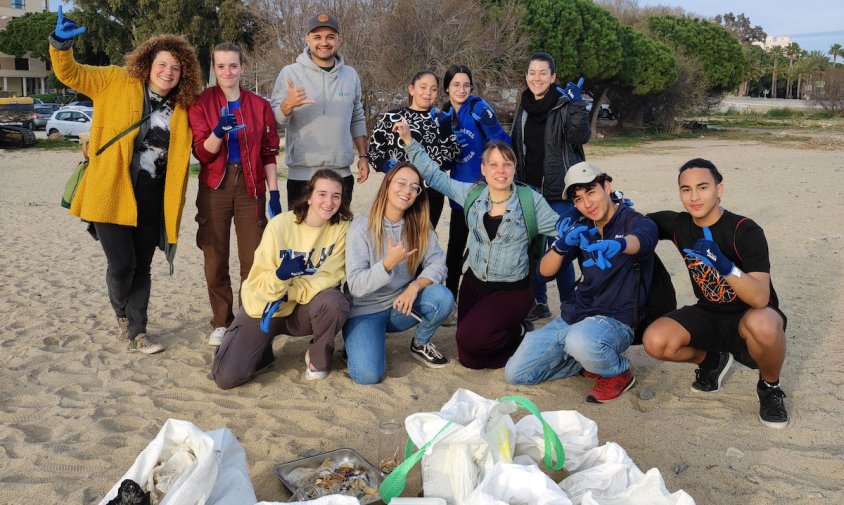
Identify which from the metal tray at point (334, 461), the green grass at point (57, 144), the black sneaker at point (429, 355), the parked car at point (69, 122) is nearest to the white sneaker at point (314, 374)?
the black sneaker at point (429, 355)

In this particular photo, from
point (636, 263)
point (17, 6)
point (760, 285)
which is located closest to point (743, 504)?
point (760, 285)

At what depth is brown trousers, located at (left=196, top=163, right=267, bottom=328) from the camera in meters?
4.43

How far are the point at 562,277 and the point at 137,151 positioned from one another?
9.79ft

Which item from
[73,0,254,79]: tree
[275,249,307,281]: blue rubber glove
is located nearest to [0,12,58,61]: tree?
[73,0,254,79]: tree

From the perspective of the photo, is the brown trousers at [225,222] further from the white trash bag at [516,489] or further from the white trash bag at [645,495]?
the white trash bag at [645,495]

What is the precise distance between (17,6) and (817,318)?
6393cm

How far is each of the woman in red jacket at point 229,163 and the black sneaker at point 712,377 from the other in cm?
274

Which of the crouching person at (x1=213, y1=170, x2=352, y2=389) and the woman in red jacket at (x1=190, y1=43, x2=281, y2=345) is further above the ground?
the woman in red jacket at (x1=190, y1=43, x2=281, y2=345)

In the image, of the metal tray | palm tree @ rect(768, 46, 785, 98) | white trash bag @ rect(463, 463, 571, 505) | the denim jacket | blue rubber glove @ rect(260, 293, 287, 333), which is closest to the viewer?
white trash bag @ rect(463, 463, 571, 505)

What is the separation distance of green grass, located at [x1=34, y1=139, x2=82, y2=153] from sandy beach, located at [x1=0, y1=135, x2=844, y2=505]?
1620cm

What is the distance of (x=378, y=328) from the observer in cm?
417

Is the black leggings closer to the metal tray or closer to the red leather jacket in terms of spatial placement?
the red leather jacket

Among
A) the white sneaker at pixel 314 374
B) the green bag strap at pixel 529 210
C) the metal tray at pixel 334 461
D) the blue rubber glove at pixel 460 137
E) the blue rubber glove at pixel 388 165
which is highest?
the blue rubber glove at pixel 460 137

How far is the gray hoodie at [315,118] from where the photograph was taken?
462 centimetres
